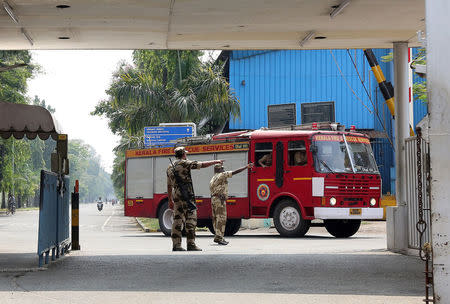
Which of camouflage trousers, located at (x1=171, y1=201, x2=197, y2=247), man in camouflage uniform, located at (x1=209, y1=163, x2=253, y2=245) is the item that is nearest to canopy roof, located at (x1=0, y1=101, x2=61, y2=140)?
camouflage trousers, located at (x1=171, y1=201, x2=197, y2=247)

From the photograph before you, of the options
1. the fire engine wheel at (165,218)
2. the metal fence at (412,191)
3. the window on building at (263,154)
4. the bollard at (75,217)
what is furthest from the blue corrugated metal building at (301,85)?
the metal fence at (412,191)

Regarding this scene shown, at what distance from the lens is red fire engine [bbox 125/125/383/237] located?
64.3 ft

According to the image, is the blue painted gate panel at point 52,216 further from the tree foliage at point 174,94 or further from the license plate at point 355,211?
the tree foliage at point 174,94

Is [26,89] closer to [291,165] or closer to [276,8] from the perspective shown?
[291,165]

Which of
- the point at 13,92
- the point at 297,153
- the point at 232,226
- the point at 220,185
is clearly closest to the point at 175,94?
the point at 232,226

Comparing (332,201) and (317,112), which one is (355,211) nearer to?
(332,201)

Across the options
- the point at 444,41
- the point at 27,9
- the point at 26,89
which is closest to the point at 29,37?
the point at 27,9

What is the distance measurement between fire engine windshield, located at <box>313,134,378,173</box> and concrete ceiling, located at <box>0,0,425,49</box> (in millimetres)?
4489

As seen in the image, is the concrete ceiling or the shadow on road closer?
the shadow on road

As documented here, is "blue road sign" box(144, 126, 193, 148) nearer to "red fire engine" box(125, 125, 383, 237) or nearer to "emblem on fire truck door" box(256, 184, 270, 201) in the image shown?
"red fire engine" box(125, 125, 383, 237)

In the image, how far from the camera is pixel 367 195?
65.8 ft

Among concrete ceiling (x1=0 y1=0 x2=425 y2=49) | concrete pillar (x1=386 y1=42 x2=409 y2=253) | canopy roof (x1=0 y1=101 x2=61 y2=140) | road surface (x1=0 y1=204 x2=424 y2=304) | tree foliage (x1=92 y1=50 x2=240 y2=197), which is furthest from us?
tree foliage (x1=92 y1=50 x2=240 y2=197)

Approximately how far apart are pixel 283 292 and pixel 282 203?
11.8 meters

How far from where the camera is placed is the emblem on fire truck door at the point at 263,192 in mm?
20438
